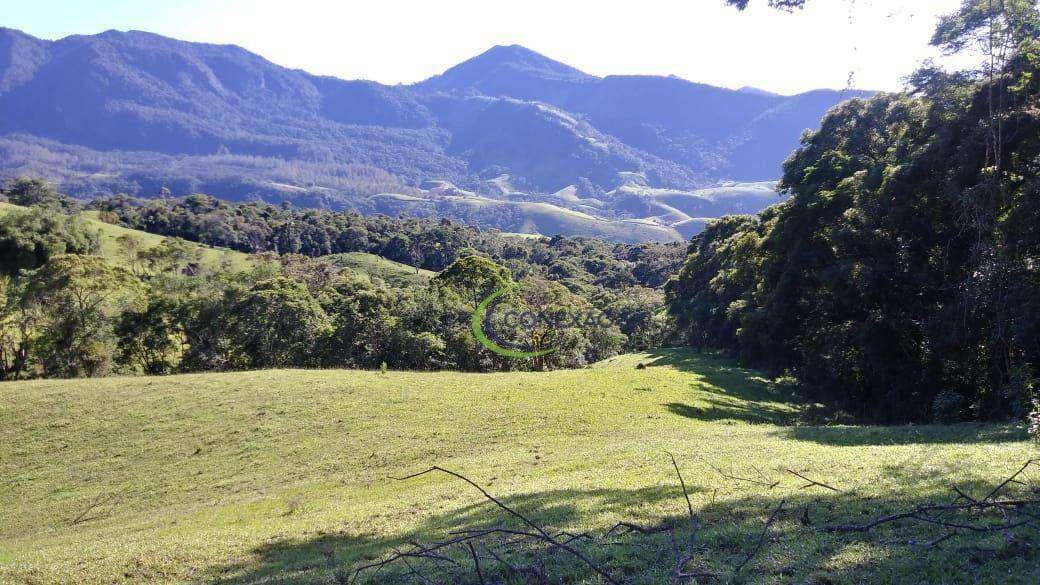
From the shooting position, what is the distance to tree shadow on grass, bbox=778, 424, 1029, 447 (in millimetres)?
13719

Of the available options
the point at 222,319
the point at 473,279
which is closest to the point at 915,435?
the point at 473,279

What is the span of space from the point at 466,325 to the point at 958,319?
103 ft

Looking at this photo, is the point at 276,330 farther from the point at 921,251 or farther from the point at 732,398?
the point at 921,251

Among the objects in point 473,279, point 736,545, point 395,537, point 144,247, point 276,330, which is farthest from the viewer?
point 144,247

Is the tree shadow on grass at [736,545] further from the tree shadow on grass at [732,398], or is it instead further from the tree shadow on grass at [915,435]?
the tree shadow on grass at [732,398]

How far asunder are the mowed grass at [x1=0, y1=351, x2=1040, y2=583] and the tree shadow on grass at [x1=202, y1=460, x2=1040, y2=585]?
0.13 ft

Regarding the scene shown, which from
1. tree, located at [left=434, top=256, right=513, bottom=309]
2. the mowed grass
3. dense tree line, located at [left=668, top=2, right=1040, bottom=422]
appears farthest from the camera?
tree, located at [left=434, top=256, right=513, bottom=309]

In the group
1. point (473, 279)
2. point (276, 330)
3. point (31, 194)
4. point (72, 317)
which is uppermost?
point (31, 194)

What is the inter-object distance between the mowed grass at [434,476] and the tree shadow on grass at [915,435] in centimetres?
11

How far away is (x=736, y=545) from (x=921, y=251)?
68.4 ft

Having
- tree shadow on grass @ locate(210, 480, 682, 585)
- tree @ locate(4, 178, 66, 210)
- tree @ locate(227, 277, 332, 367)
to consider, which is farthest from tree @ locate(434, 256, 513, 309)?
tree @ locate(4, 178, 66, 210)

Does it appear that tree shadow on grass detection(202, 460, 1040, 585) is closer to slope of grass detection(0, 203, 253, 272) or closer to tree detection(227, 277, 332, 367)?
tree detection(227, 277, 332, 367)

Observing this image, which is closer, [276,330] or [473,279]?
[276,330]

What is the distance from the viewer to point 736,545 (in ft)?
23.4
